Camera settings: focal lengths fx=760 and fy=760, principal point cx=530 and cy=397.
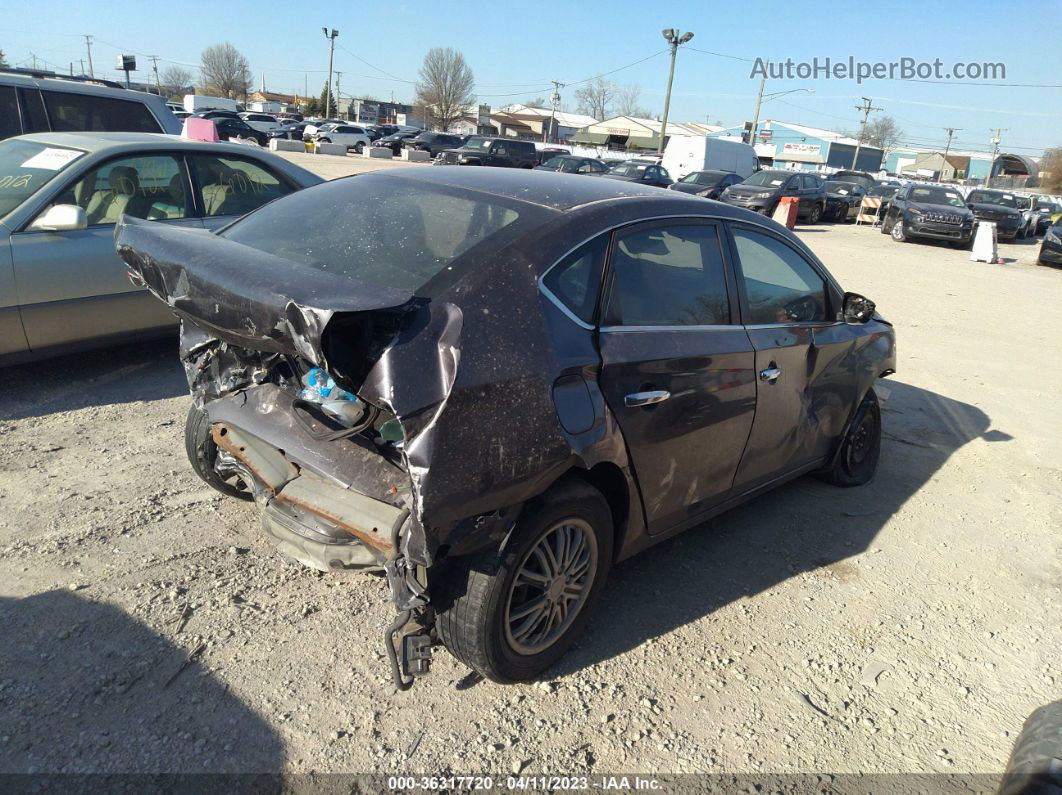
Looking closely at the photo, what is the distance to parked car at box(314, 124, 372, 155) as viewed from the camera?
138 feet

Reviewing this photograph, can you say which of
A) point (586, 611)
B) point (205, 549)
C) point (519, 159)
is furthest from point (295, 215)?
point (519, 159)

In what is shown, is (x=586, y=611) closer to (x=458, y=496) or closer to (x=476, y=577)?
(x=476, y=577)

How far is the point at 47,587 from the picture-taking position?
10.3 feet

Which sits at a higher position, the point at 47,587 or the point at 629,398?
the point at 629,398

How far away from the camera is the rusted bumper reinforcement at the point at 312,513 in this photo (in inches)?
106

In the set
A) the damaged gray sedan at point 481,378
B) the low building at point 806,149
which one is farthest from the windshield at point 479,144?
the low building at point 806,149

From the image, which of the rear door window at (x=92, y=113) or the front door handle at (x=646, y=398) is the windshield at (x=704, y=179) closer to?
the rear door window at (x=92, y=113)

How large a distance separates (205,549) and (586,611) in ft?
5.89

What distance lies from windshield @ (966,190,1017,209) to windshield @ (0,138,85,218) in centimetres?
2650

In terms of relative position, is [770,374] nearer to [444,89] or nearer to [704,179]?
[704,179]

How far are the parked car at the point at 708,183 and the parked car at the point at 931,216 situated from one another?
4.96m

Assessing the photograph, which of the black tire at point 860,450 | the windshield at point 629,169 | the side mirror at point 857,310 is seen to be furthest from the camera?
the windshield at point 629,169

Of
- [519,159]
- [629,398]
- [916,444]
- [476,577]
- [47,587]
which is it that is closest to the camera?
[476,577]

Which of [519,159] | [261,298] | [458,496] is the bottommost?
[519,159]
